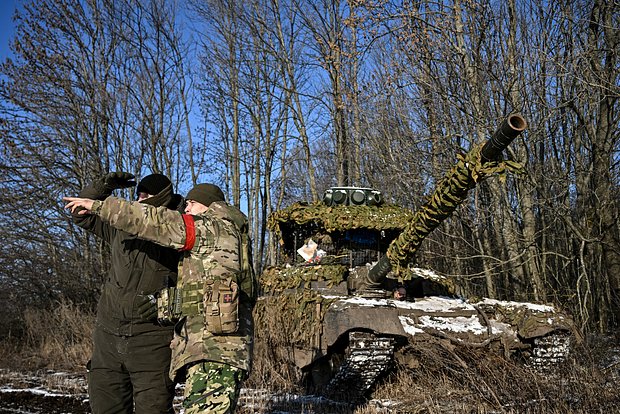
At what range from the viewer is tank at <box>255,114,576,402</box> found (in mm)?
6375

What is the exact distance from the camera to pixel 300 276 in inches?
311

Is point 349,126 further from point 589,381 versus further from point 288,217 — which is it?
point 589,381

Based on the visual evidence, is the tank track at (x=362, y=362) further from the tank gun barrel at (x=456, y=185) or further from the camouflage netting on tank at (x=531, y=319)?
the camouflage netting on tank at (x=531, y=319)

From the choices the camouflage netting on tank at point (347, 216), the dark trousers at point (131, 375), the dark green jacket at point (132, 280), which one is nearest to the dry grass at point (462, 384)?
the camouflage netting on tank at point (347, 216)

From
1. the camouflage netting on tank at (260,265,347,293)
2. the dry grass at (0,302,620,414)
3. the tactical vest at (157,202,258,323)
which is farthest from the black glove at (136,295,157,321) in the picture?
the camouflage netting on tank at (260,265,347,293)

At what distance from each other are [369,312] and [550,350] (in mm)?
2225

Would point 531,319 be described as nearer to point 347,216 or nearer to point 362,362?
point 362,362

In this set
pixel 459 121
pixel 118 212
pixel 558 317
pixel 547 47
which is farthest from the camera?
pixel 459 121

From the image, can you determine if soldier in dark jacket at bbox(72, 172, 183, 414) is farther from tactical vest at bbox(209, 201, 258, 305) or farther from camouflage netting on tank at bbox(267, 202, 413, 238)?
camouflage netting on tank at bbox(267, 202, 413, 238)

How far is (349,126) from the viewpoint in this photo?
58.2ft

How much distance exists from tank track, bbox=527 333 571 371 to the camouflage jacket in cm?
487

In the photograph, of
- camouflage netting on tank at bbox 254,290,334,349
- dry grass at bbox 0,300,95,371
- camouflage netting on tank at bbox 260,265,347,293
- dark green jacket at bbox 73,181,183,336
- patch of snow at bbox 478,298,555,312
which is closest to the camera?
dark green jacket at bbox 73,181,183,336

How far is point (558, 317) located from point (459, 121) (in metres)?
Result: 4.32

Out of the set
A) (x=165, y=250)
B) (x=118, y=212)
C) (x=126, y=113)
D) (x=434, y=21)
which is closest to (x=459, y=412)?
(x=165, y=250)
